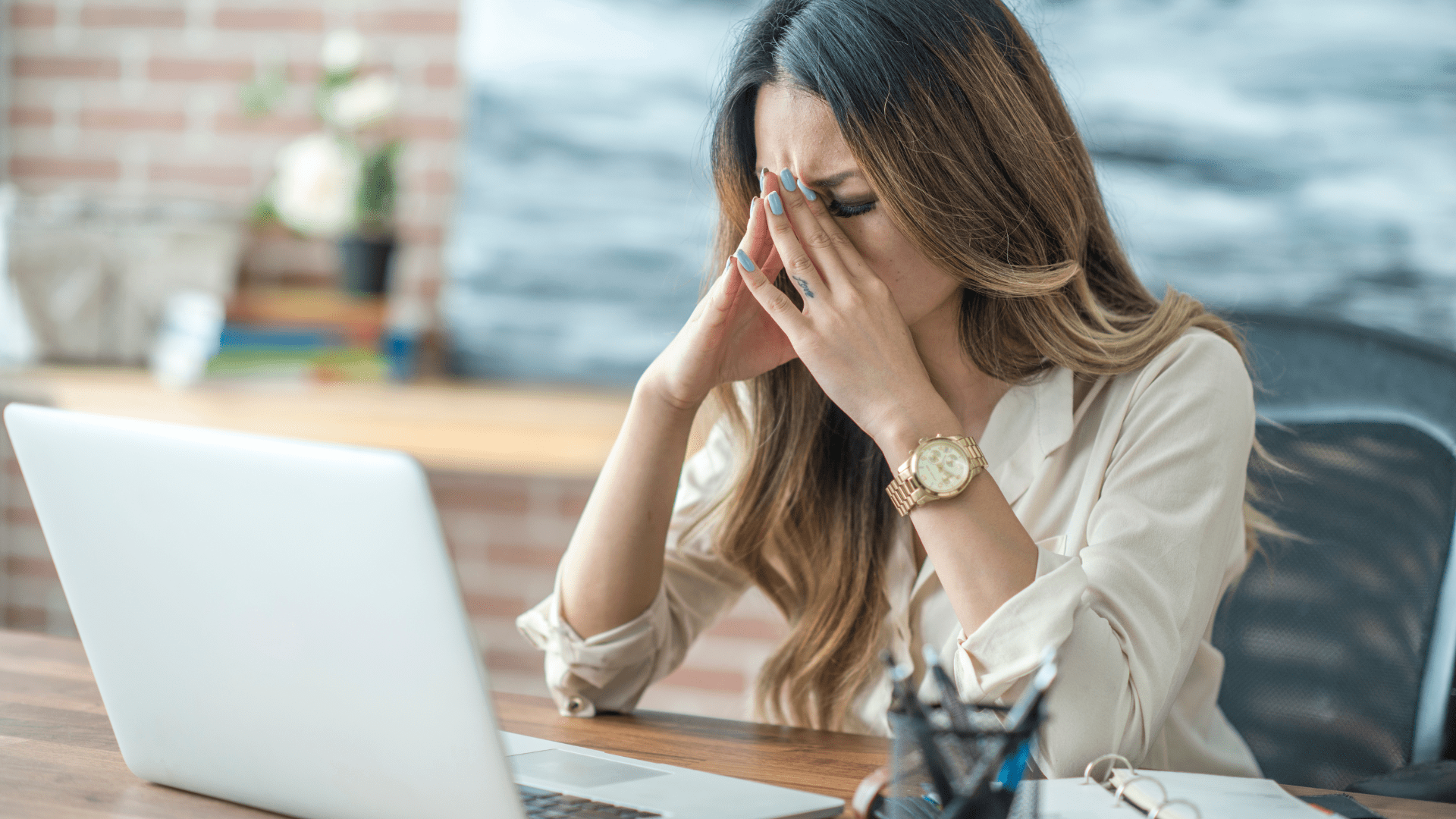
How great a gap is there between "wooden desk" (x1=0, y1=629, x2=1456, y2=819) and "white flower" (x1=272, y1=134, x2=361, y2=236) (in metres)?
1.35

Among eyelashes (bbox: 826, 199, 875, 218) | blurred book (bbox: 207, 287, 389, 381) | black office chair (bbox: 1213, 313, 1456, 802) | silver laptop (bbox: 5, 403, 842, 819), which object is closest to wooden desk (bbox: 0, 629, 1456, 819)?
silver laptop (bbox: 5, 403, 842, 819)

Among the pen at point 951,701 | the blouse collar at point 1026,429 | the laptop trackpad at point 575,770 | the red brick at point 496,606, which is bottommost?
the red brick at point 496,606

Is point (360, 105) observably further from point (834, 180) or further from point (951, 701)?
point (951, 701)

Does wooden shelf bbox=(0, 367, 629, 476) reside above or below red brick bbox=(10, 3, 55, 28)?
below

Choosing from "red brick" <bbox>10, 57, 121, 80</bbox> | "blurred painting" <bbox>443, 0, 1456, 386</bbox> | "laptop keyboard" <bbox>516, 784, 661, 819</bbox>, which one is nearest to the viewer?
"laptop keyboard" <bbox>516, 784, 661, 819</bbox>

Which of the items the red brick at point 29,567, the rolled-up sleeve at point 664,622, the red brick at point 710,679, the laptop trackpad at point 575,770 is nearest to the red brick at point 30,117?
the red brick at point 29,567

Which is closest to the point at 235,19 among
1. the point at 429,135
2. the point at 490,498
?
the point at 429,135

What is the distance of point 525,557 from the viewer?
2.51 metres

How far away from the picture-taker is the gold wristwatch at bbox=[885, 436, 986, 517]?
94 cm

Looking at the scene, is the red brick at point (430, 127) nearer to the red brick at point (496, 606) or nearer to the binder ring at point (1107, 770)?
the red brick at point (496, 606)

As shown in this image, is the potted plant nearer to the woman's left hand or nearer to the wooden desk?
the wooden desk

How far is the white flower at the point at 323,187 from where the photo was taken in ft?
7.70

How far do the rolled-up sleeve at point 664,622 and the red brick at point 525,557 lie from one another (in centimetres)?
119

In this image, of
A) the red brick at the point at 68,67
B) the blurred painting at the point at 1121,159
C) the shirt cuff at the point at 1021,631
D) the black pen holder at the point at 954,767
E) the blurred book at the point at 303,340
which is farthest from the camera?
the red brick at the point at 68,67
